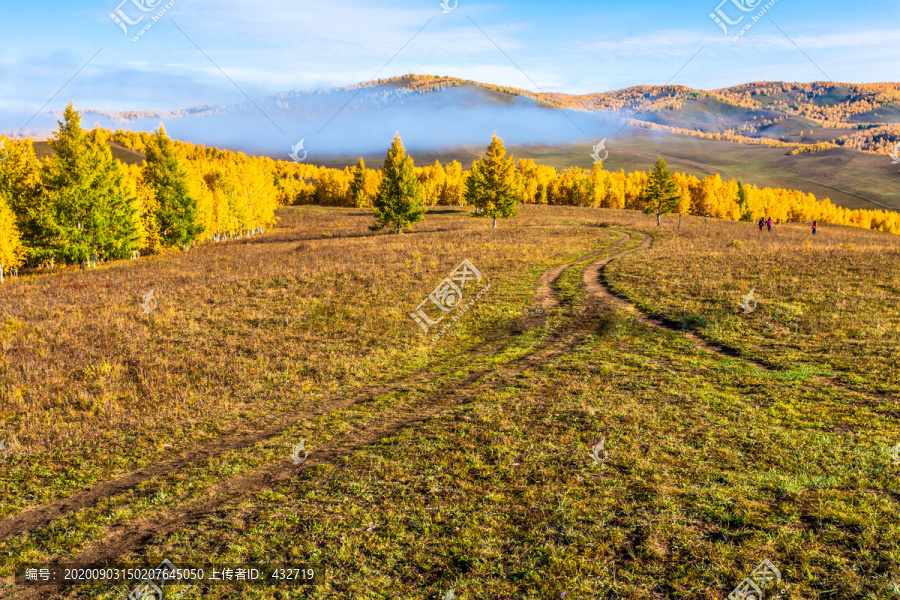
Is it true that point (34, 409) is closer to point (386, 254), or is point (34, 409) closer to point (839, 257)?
point (386, 254)

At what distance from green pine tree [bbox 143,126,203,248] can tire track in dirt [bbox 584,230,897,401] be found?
45.0m

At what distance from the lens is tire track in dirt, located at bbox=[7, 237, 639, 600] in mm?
7297

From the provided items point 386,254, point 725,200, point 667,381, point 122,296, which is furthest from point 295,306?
point 725,200

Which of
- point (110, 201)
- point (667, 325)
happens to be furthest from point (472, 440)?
point (110, 201)

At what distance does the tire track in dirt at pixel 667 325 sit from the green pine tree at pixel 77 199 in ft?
140

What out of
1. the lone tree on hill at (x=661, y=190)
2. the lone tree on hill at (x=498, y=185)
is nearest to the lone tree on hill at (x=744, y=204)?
the lone tree on hill at (x=661, y=190)

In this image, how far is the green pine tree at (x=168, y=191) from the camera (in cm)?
4694

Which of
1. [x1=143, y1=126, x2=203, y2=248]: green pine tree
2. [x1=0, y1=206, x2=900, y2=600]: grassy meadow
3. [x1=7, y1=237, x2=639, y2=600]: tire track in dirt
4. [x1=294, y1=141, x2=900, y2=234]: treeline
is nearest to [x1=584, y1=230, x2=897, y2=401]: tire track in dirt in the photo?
[x1=0, y1=206, x2=900, y2=600]: grassy meadow

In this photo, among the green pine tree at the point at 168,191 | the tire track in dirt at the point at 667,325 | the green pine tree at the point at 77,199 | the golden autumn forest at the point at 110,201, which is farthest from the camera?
the green pine tree at the point at 168,191

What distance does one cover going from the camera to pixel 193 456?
34.4ft

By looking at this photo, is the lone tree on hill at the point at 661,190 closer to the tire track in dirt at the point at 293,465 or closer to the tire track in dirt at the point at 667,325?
the tire track in dirt at the point at 667,325

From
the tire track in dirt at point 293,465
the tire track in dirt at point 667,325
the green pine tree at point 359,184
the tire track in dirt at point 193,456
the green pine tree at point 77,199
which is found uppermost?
the green pine tree at point 359,184

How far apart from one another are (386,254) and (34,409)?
87.2ft

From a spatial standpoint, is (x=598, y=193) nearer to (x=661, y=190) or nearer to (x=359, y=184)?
(x=661, y=190)
